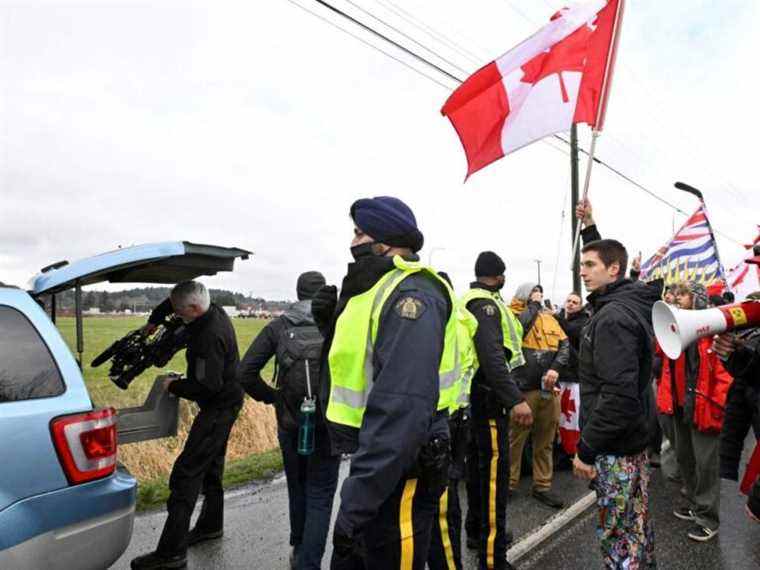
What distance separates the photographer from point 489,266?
13.0ft

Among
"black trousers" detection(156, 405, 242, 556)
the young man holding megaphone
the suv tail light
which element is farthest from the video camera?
the young man holding megaphone

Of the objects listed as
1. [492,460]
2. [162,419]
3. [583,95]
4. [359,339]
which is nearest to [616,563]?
[492,460]

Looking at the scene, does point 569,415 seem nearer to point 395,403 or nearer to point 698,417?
point 698,417

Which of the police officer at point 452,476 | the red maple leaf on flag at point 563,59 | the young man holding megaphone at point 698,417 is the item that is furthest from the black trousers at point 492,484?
the red maple leaf on flag at point 563,59

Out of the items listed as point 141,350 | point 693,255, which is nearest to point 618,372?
point 141,350

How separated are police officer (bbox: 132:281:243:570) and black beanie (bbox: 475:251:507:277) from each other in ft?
6.18

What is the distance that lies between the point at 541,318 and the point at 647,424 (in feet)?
8.74

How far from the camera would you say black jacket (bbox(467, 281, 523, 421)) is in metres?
3.44

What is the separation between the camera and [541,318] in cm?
539

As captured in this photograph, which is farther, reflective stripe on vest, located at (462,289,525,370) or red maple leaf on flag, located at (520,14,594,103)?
red maple leaf on flag, located at (520,14,594,103)

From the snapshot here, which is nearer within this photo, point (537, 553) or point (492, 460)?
point (492, 460)

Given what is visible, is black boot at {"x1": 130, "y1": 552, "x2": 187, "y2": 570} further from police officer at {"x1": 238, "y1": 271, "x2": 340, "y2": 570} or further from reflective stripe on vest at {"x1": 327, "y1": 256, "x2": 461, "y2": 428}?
reflective stripe on vest at {"x1": 327, "y1": 256, "x2": 461, "y2": 428}

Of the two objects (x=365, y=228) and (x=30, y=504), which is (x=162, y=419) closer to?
(x=30, y=504)

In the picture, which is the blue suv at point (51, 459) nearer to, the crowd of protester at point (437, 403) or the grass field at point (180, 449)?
the grass field at point (180, 449)
